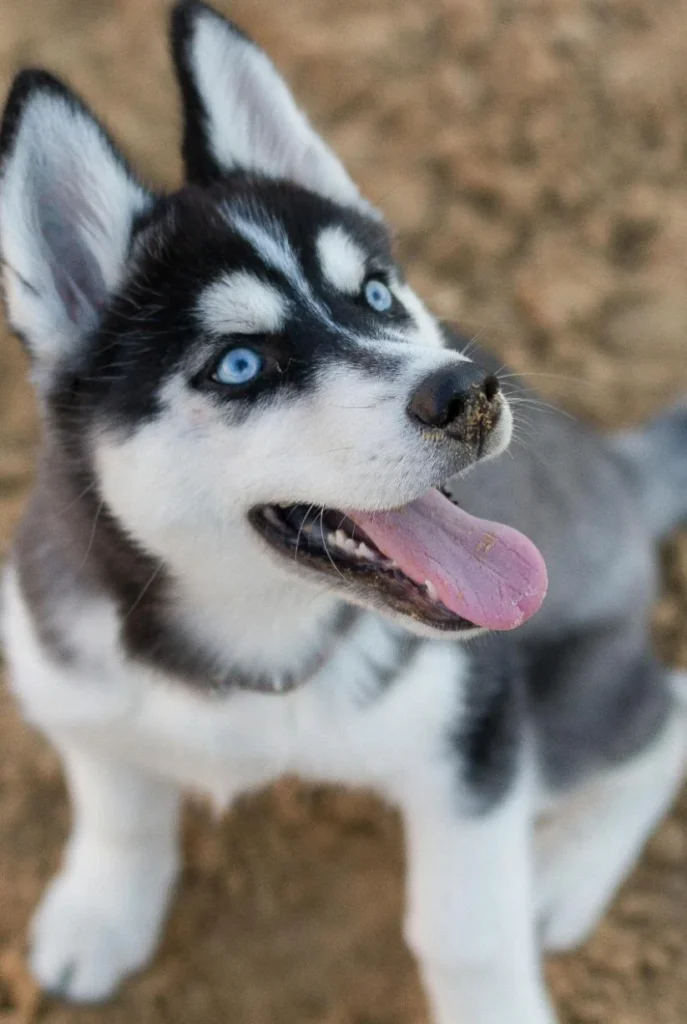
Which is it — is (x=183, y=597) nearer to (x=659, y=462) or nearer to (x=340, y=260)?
(x=340, y=260)

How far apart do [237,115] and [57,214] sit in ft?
1.52

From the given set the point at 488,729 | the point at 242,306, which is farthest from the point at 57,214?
the point at 488,729

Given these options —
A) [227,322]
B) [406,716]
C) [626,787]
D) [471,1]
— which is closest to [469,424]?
[227,322]

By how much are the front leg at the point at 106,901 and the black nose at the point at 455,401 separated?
142 centimetres

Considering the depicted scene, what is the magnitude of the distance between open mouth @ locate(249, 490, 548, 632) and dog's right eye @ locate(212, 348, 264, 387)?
22 centimetres

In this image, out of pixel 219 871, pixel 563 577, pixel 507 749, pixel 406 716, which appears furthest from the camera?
pixel 219 871

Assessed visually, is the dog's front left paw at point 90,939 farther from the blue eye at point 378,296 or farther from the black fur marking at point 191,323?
the blue eye at point 378,296

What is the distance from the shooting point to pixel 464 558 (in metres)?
1.98

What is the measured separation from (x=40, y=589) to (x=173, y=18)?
114cm

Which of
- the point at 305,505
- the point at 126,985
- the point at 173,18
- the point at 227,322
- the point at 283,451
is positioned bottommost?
the point at 126,985

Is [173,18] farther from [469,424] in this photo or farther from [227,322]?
[469,424]

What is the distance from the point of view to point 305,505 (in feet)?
6.47

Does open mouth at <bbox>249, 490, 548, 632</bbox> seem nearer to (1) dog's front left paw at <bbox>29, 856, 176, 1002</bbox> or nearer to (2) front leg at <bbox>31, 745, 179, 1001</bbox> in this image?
(2) front leg at <bbox>31, 745, 179, 1001</bbox>

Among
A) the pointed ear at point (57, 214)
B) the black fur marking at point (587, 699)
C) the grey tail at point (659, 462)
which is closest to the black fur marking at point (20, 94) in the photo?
the pointed ear at point (57, 214)
